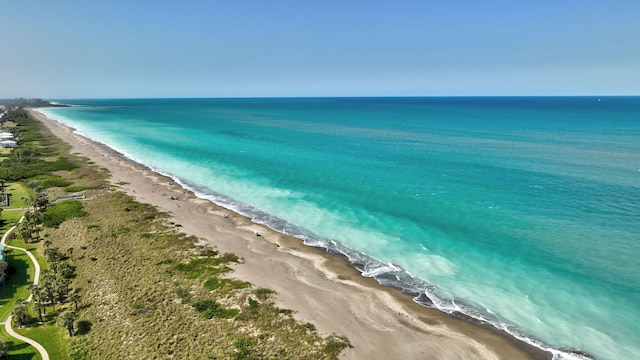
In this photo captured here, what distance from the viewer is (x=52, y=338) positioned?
1248 inches

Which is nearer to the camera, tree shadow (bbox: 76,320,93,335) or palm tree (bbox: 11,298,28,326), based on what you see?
tree shadow (bbox: 76,320,93,335)

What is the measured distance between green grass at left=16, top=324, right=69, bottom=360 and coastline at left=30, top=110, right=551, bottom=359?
675 inches

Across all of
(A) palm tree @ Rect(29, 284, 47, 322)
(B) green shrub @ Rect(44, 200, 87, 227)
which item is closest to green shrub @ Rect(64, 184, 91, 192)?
(B) green shrub @ Rect(44, 200, 87, 227)

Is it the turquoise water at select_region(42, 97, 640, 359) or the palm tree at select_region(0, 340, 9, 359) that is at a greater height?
the turquoise water at select_region(42, 97, 640, 359)

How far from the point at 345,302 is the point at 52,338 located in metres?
28.0

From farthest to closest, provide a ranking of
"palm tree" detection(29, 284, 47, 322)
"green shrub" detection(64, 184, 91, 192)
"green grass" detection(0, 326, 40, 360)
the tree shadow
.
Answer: "green shrub" detection(64, 184, 91, 192) → "palm tree" detection(29, 284, 47, 322) → the tree shadow → "green grass" detection(0, 326, 40, 360)

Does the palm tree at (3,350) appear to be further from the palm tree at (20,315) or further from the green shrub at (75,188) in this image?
the green shrub at (75,188)

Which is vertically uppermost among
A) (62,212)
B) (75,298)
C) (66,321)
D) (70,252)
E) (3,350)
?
(62,212)

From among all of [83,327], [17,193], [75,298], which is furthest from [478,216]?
[17,193]

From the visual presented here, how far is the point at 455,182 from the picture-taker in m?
75.8

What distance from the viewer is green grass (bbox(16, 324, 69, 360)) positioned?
1177 inches

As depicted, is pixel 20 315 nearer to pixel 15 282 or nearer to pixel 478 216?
pixel 15 282

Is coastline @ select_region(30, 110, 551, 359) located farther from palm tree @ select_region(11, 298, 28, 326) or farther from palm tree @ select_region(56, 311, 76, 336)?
palm tree @ select_region(11, 298, 28, 326)

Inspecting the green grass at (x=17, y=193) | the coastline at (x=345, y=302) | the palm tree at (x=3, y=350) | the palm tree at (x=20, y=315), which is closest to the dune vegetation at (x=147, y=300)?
the palm tree at (x=20, y=315)
